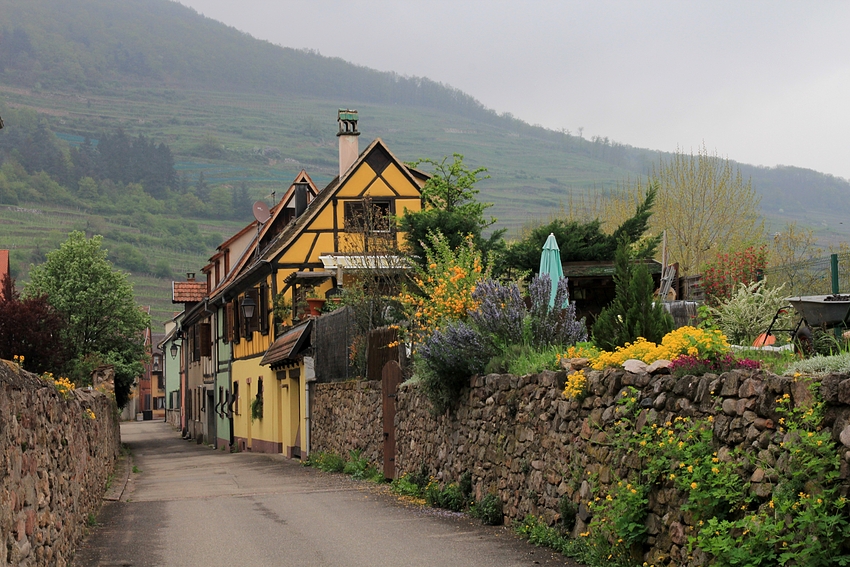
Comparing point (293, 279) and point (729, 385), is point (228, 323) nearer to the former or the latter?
point (293, 279)

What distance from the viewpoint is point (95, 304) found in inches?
1794

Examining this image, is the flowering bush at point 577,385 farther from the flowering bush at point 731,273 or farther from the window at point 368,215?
the window at point 368,215

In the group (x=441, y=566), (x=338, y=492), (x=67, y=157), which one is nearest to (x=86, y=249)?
(x=338, y=492)

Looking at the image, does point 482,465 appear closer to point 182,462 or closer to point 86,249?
point 182,462

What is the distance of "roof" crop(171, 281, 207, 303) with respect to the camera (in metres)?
50.7

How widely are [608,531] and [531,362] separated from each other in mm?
3397

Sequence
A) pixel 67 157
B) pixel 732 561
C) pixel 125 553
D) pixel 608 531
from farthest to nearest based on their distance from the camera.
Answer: pixel 67 157
pixel 125 553
pixel 608 531
pixel 732 561

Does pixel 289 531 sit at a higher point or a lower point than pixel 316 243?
lower

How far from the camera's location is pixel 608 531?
9.02m

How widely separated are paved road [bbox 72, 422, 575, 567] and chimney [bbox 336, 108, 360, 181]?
1608 cm

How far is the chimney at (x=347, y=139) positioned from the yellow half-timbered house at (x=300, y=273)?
3 centimetres

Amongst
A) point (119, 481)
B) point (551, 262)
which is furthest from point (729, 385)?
point (119, 481)

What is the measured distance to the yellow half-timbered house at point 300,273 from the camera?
26828 millimetres

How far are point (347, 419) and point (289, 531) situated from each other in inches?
366
